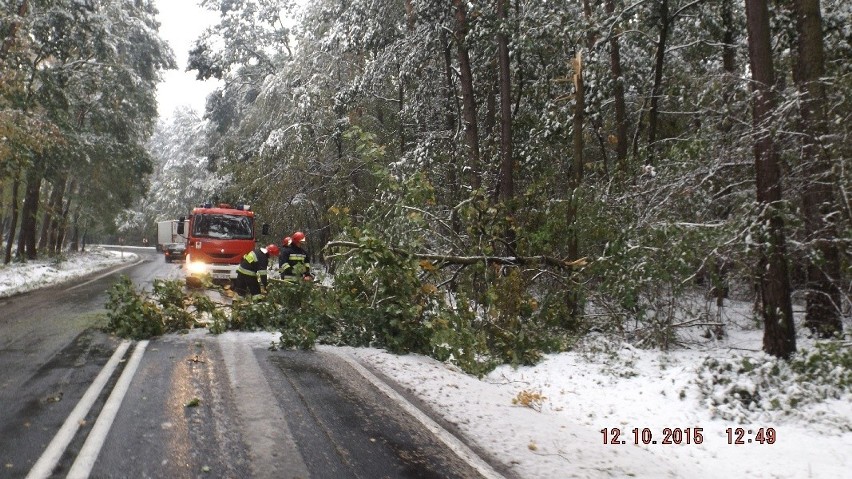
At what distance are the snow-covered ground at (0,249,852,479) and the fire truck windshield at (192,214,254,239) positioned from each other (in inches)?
462

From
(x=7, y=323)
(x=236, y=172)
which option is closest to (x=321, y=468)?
(x=7, y=323)

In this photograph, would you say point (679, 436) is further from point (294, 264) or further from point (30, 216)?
point (30, 216)

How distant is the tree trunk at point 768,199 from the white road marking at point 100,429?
690 centimetres

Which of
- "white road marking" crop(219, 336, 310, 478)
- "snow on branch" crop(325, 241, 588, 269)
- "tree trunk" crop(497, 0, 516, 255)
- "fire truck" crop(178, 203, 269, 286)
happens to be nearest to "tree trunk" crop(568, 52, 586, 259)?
"snow on branch" crop(325, 241, 588, 269)

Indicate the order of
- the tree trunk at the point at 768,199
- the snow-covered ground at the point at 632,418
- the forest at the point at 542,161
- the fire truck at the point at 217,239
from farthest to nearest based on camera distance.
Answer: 1. the fire truck at the point at 217,239
2. the forest at the point at 542,161
3. the tree trunk at the point at 768,199
4. the snow-covered ground at the point at 632,418

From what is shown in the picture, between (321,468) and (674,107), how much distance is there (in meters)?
13.9

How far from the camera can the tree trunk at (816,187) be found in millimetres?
7168

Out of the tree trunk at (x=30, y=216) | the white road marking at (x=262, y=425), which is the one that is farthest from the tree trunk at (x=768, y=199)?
the tree trunk at (x=30, y=216)

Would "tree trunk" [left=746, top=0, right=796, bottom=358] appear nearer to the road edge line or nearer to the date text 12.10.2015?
the date text 12.10.2015

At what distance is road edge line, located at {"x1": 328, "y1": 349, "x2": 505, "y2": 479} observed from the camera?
177 inches

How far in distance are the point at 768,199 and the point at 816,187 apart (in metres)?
0.88

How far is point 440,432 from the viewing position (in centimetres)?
523

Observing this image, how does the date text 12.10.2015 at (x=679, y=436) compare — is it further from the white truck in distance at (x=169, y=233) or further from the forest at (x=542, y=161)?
the white truck in distance at (x=169, y=233)

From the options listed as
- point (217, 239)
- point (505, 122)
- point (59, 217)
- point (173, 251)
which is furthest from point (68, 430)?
point (173, 251)
